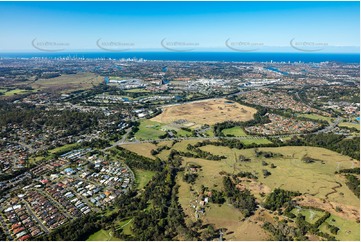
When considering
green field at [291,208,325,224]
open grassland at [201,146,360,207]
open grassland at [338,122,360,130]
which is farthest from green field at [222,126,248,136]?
green field at [291,208,325,224]

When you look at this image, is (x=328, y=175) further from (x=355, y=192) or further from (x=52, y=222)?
(x=52, y=222)

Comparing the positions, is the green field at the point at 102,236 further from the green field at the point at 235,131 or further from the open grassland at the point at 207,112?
the open grassland at the point at 207,112

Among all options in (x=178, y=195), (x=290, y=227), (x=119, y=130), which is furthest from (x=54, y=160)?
(x=290, y=227)

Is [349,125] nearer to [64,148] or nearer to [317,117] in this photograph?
[317,117]

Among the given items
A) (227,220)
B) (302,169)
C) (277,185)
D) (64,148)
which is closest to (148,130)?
(64,148)

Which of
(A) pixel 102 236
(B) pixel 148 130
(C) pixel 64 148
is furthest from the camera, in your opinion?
(B) pixel 148 130

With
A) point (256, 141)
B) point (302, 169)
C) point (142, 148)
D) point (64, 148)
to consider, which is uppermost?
point (302, 169)

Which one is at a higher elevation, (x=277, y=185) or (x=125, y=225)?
(x=277, y=185)

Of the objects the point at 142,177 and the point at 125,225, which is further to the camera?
the point at 142,177
